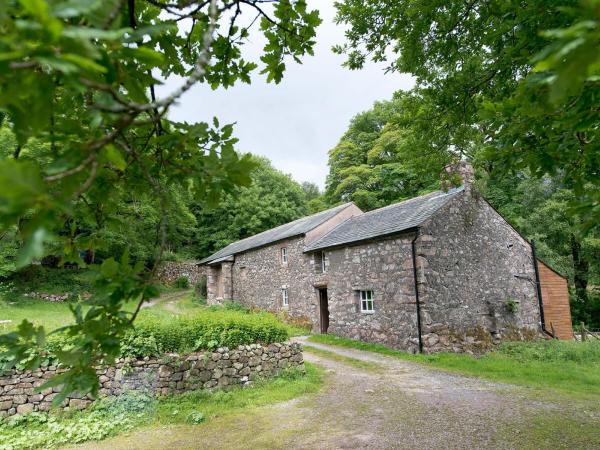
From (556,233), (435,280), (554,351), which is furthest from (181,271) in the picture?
(554,351)

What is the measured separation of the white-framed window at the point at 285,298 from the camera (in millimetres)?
18812

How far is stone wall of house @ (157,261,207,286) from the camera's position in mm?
30831

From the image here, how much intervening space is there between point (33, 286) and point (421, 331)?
2236 centimetres

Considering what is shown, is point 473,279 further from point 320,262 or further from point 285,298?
point 285,298

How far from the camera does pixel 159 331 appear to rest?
744 cm

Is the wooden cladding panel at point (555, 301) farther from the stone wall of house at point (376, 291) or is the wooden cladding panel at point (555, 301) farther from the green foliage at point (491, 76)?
the green foliage at point (491, 76)

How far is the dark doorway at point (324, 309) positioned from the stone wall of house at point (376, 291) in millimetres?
1113

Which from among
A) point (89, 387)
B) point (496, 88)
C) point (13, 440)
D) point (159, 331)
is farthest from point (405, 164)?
point (13, 440)

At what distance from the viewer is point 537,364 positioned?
9688mm

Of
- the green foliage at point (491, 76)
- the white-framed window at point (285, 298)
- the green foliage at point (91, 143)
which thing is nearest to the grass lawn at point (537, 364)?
the green foliage at point (491, 76)

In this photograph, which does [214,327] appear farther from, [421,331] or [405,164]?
[421,331]

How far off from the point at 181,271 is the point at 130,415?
25.9 m

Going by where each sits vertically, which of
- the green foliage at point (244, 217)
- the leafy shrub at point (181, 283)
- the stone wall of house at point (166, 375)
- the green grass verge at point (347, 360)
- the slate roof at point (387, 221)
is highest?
the green foliage at point (244, 217)

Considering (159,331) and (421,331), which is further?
(421,331)
